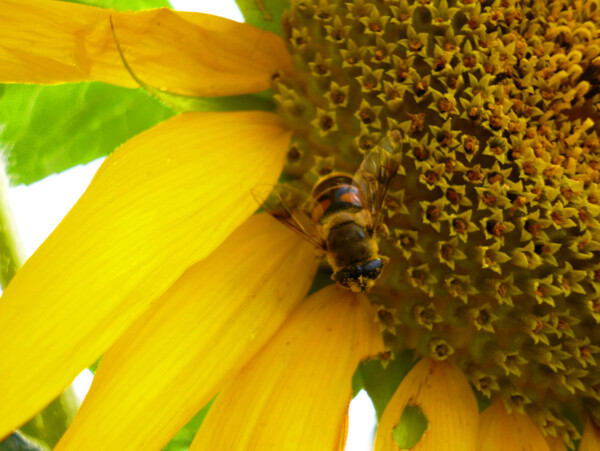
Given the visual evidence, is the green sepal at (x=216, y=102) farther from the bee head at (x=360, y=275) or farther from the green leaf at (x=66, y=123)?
the bee head at (x=360, y=275)

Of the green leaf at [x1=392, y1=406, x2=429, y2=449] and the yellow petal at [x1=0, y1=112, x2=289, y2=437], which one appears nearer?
the yellow petal at [x1=0, y1=112, x2=289, y2=437]

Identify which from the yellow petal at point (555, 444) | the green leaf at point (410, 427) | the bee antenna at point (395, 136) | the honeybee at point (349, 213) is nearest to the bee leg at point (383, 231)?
the honeybee at point (349, 213)

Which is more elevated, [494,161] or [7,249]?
[494,161]

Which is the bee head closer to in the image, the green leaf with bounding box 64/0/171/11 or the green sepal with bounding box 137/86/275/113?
the green sepal with bounding box 137/86/275/113

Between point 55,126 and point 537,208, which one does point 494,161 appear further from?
point 55,126

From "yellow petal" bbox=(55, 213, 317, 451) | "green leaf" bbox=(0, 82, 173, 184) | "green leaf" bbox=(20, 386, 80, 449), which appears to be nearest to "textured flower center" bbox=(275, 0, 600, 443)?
"yellow petal" bbox=(55, 213, 317, 451)

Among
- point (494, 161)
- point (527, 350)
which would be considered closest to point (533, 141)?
point (494, 161)
